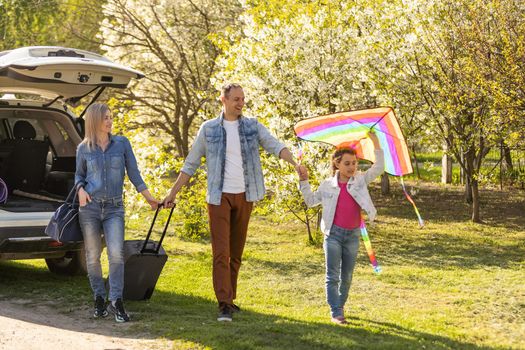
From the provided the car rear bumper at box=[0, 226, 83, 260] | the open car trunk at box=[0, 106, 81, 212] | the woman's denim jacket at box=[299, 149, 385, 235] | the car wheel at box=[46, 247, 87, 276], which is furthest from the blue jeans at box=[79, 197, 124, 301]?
the open car trunk at box=[0, 106, 81, 212]

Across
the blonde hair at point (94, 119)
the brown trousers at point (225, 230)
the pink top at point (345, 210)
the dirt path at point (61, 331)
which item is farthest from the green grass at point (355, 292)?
the blonde hair at point (94, 119)

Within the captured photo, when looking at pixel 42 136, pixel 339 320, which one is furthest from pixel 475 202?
pixel 339 320

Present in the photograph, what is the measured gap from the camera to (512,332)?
728 cm

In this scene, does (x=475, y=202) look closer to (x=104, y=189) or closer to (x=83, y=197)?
(x=104, y=189)

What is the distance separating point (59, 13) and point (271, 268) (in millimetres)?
18793

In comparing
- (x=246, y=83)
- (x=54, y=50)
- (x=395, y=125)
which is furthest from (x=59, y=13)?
(x=395, y=125)

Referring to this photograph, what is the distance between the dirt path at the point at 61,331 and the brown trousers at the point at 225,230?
844 mm

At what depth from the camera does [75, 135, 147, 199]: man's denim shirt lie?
727cm

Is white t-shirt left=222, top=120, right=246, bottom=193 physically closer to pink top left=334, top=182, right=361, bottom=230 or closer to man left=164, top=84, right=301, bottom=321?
man left=164, top=84, right=301, bottom=321

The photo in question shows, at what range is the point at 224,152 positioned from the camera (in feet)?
23.6

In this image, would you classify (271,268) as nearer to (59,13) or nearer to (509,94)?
(509,94)

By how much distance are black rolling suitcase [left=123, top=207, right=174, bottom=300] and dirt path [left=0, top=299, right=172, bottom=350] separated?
49 centimetres

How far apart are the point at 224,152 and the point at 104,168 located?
1055mm

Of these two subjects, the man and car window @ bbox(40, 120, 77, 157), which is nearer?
the man
